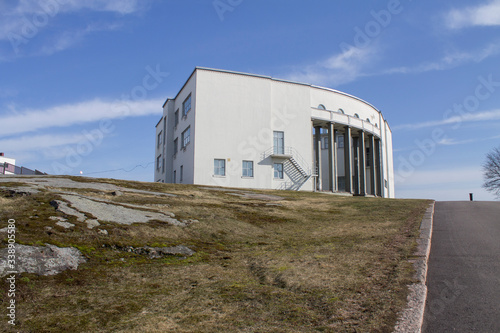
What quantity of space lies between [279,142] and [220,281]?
34.0m

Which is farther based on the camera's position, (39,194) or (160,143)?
(160,143)

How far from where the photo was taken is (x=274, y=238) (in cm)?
1243

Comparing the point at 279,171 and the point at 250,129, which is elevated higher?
the point at 250,129

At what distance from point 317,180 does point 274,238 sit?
111ft

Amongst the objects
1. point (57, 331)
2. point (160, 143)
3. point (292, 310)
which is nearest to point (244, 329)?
Answer: point (292, 310)

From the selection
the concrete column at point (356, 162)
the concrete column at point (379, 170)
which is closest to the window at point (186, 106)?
the concrete column at point (356, 162)

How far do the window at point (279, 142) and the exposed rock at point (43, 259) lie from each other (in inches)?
1300

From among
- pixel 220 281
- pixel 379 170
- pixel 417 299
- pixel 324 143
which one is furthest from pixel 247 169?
pixel 417 299

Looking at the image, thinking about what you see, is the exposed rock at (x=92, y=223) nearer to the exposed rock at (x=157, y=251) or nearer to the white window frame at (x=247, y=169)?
the exposed rock at (x=157, y=251)

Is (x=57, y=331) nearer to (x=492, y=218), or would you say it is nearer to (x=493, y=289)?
(x=493, y=289)

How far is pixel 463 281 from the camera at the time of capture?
7.09 m

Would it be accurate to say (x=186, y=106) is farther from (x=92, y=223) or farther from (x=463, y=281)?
(x=463, y=281)

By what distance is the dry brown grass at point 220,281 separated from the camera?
Answer: 5.50m

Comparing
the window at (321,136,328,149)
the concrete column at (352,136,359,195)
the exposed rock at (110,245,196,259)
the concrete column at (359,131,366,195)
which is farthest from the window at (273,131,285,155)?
the exposed rock at (110,245,196,259)
